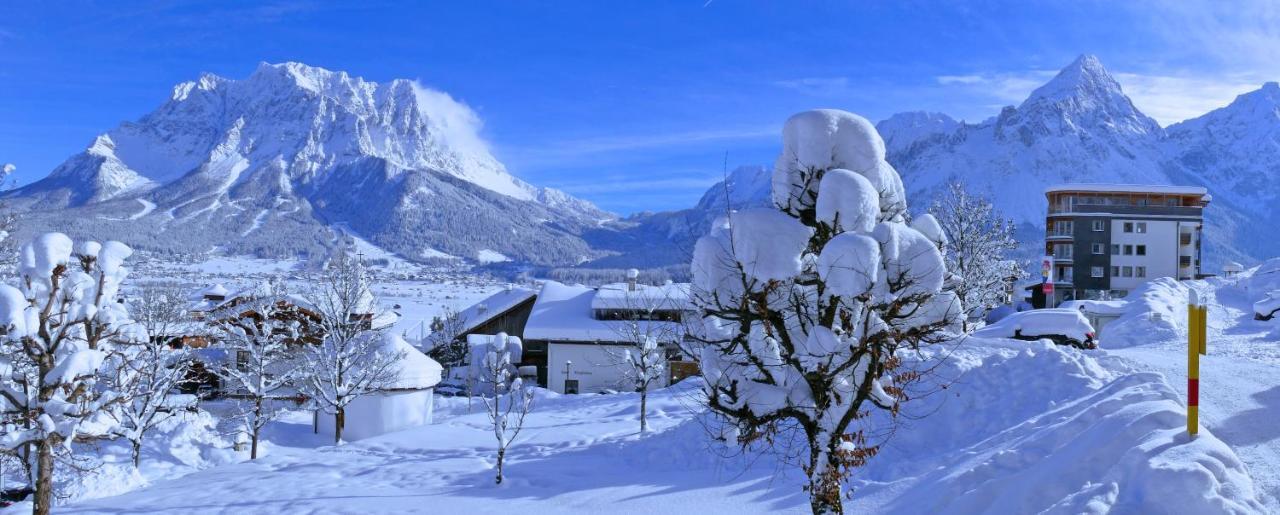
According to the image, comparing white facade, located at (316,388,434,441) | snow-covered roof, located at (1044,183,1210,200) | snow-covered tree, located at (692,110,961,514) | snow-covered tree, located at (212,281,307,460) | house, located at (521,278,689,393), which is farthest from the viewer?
snow-covered roof, located at (1044,183,1210,200)

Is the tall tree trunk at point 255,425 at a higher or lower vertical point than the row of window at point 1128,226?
lower

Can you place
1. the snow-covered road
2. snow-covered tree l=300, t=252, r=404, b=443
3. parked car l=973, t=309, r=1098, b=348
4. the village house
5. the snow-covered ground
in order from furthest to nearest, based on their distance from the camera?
the village house < snow-covered tree l=300, t=252, r=404, b=443 < parked car l=973, t=309, r=1098, b=348 < the snow-covered road < the snow-covered ground

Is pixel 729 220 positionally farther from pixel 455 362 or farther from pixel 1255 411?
pixel 455 362

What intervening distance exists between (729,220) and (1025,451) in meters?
7.64

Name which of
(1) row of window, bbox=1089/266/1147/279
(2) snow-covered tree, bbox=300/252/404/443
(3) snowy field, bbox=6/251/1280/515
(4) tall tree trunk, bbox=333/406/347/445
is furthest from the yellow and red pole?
(1) row of window, bbox=1089/266/1147/279

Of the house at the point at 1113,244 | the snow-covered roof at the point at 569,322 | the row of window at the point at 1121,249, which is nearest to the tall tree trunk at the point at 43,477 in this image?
the snow-covered roof at the point at 569,322

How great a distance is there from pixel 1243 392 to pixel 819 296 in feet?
36.7

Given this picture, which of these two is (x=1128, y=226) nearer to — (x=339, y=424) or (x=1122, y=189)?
(x=1122, y=189)

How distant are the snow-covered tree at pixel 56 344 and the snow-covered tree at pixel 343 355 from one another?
1612cm

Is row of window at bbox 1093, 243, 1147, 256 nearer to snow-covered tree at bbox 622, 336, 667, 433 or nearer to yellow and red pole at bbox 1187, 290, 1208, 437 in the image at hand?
snow-covered tree at bbox 622, 336, 667, 433

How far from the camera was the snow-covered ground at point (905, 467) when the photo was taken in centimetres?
991

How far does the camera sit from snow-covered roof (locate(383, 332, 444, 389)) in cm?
3475

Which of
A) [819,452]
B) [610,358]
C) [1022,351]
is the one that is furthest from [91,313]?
[610,358]

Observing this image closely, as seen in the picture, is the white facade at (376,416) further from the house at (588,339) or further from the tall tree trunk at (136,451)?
the house at (588,339)
